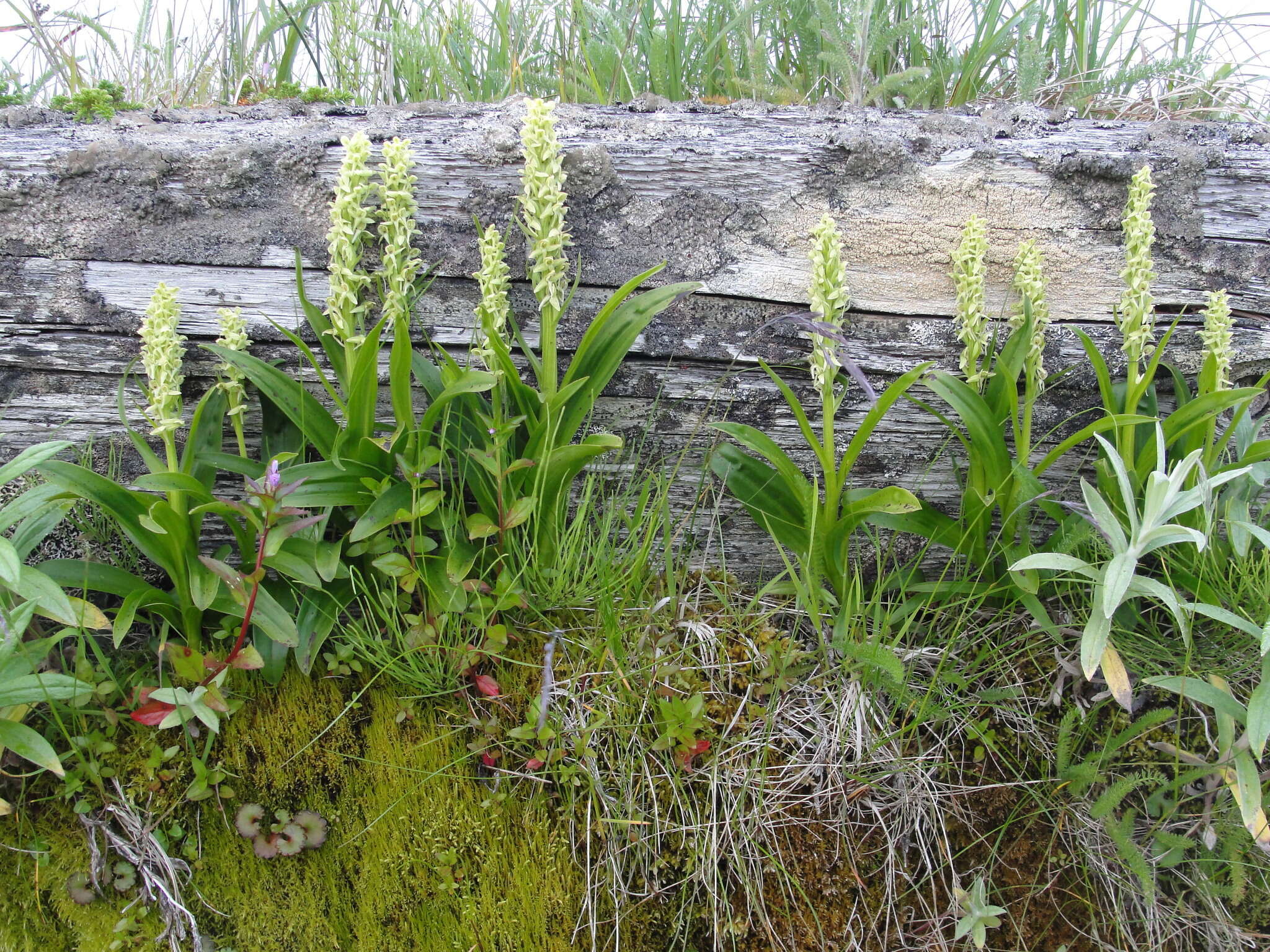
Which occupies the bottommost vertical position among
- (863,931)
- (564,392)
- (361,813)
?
(863,931)

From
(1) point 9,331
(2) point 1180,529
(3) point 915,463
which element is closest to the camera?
(2) point 1180,529

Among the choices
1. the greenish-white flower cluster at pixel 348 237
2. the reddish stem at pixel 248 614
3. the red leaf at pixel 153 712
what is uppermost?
the greenish-white flower cluster at pixel 348 237

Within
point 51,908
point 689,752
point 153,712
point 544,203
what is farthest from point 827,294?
point 51,908

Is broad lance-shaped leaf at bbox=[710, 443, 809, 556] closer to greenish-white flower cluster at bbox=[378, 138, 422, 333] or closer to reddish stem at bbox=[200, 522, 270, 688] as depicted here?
greenish-white flower cluster at bbox=[378, 138, 422, 333]

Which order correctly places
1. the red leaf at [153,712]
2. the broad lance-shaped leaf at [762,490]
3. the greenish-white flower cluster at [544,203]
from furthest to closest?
the broad lance-shaped leaf at [762,490] < the greenish-white flower cluster at [544,203] < the red leaf at [153,712]

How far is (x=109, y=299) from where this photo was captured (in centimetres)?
216

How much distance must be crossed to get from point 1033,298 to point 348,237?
1.73 metres

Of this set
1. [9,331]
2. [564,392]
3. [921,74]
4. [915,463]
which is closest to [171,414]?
[9,331]

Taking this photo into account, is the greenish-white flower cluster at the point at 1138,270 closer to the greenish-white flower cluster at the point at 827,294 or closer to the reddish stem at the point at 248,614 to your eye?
Answer: the greenish-white flower cluster at the point at 827,294

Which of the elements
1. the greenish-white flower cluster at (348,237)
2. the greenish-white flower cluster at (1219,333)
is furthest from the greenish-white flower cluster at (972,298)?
the greenish-white flower cluster at (348,237)

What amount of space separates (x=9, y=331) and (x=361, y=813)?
1.56 metres

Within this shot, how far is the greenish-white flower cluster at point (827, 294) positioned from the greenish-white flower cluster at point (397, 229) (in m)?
0.96

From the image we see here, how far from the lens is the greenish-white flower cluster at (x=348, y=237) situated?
74.9 inches

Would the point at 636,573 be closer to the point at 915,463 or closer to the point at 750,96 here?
the point at 915,463
